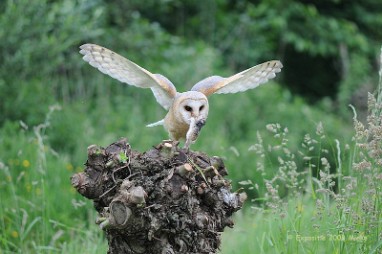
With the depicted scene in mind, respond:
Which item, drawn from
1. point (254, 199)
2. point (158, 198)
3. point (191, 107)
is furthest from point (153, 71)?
point (158, 198)

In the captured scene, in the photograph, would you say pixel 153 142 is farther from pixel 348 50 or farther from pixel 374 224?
pixel 348 50

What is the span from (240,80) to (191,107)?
2.13ft

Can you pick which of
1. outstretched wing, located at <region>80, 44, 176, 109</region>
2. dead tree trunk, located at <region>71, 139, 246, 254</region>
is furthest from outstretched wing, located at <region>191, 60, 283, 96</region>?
dead tree trunk, located at <region>71, 139, 246, 254</region>

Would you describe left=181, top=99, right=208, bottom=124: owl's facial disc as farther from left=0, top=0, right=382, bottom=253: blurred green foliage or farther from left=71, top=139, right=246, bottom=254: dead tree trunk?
left=0, top=0, right=382, bottom=253: blurred green foliage

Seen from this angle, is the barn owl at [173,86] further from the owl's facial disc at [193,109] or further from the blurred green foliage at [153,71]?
the blurred green foliage at [153,71]

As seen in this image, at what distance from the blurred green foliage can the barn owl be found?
0.81m

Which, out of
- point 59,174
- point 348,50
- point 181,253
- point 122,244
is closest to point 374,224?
point 181,253

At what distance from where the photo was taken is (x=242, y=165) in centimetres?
809

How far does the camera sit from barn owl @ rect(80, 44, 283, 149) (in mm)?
3699

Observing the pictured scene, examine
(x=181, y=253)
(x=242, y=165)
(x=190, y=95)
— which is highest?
(x=190, y=95)

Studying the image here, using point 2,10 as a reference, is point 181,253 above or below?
below

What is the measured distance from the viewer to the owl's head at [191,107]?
369 cm

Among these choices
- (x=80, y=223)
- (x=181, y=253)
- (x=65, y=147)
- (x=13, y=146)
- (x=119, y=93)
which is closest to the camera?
(x=181, y=253)

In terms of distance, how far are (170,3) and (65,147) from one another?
395cm
